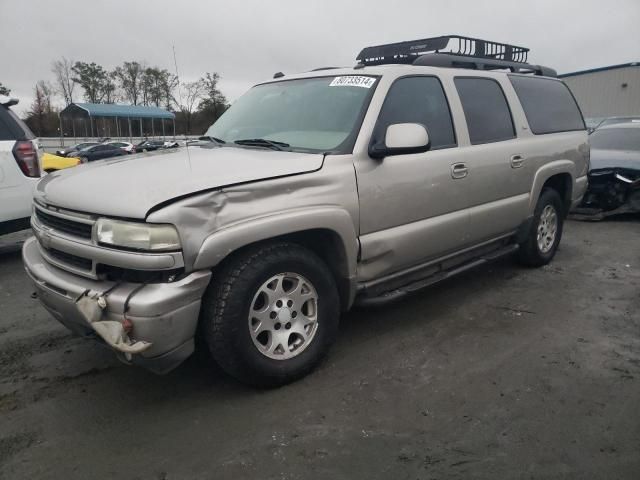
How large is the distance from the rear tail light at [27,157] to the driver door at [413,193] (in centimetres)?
414

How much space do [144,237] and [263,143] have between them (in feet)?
4.26

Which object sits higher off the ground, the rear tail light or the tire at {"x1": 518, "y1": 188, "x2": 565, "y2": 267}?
the rear tail light

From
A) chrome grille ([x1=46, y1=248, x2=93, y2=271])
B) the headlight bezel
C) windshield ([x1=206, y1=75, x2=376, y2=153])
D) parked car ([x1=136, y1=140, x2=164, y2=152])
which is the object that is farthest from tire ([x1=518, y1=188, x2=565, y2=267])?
chrome grille ([x1=46, y1=248, x2=93, y2=271])

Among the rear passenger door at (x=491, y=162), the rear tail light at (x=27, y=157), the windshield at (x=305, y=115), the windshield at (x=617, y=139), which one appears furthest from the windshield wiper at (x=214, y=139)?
the windshield at (x=617, y=139)

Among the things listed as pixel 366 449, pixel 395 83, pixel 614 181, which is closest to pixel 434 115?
pixel 395 83

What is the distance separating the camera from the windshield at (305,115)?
11.0 ft

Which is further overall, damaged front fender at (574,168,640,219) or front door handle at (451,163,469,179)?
damaged front fender at (574,168,640,219)

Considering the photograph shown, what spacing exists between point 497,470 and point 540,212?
11.0 feet

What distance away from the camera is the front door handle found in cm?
382

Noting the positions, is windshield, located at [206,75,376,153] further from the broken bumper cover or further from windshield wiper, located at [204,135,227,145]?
the broken bumper cover

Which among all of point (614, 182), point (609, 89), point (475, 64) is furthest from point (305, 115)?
point (609, 89)

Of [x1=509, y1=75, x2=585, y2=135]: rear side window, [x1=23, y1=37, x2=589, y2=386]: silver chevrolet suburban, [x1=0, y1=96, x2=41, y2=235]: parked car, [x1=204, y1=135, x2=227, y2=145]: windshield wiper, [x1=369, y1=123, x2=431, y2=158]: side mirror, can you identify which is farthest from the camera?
[x1=0, y1=96, x2=41, y2=235]: parked car

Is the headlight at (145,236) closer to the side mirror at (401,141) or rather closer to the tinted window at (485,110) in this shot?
the side mirror at (401,141)

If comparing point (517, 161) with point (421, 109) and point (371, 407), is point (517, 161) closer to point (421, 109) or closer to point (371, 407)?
point (421, 109)
